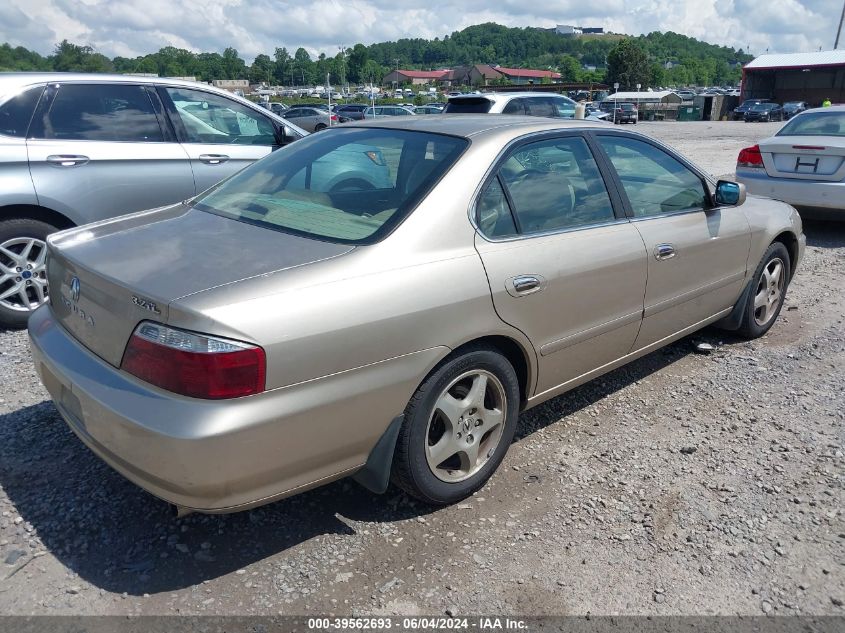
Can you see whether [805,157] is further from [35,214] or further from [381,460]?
[35,214]

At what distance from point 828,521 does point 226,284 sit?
2.64m

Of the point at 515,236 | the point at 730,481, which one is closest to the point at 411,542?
the point at 515,236

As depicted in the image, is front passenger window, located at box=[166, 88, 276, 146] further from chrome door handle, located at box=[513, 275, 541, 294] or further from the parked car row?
the parked car row

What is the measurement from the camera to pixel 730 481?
125 inches

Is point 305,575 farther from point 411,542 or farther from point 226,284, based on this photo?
point 226,284

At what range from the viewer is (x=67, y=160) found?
4.83 meters

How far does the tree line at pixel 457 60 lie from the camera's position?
269ft

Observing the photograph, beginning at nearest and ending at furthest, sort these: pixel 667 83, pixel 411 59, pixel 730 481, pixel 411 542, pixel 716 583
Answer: pixel 716 583 < pixel 411 542 < pixel 730 481 < pixel 667 83 < pixel 411 59

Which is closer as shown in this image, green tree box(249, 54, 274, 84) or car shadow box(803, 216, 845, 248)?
car shadow box(803, 216, 845, 248)

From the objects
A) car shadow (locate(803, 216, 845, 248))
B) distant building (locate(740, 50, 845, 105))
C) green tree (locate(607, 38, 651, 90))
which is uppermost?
green tree (locate(607, 38, 651, 90))

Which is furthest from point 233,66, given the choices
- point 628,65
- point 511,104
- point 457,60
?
point 511,104

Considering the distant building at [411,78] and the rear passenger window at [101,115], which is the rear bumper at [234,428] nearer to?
the rear passenger window at [101,115]

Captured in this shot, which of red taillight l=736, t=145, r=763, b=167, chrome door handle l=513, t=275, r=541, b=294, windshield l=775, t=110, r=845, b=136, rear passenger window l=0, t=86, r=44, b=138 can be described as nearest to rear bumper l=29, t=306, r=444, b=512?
chrome door handle l=513, t=275, r=541, b=294

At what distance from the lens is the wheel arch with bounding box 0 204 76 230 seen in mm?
4648
